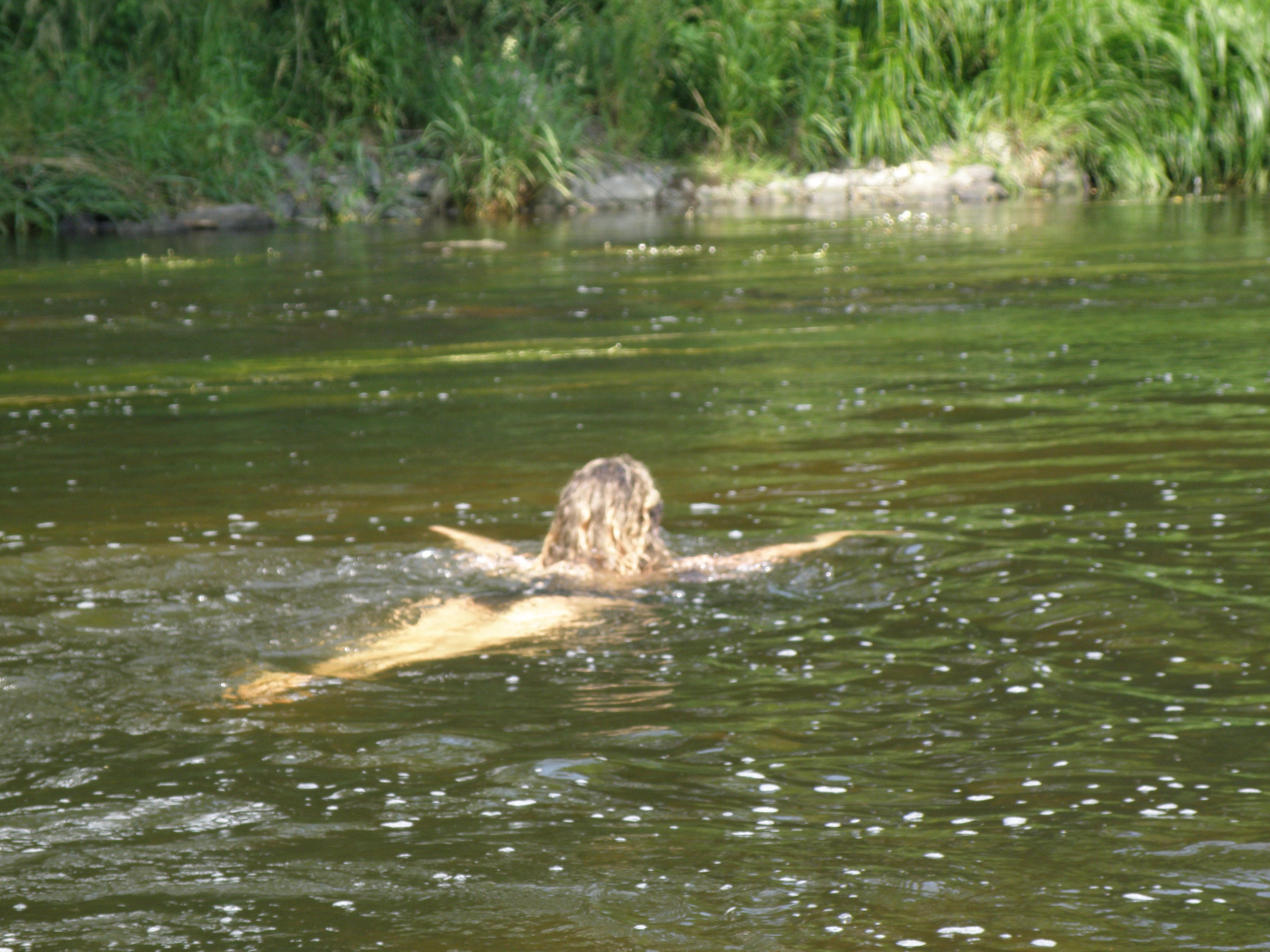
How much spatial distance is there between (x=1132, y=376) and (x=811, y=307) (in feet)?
13.6

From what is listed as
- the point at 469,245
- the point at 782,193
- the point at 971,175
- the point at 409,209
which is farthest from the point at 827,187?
→ the point at 469,245

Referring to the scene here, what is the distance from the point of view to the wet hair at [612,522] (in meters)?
6.73

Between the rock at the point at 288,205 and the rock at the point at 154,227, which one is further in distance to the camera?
the rock at the point at 288,205

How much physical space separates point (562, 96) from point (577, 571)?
20430 millimetres

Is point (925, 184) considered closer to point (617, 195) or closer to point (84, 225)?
point (617, 195)

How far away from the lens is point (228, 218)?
24.6 metres

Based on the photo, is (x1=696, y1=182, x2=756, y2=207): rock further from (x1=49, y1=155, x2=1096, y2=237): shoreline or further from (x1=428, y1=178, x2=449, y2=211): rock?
(x1=428, y1=178, x2=449, y2=211): rock

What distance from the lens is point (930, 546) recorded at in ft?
24.1

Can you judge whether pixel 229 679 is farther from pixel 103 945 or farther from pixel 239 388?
pixel 239 388


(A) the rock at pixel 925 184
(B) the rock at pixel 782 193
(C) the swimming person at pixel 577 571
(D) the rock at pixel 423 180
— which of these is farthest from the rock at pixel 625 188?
(C) the swimming person at pixel 577 571

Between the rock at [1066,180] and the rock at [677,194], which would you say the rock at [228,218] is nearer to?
the rock at [677,194]

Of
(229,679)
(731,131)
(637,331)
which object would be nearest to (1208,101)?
(731,131)

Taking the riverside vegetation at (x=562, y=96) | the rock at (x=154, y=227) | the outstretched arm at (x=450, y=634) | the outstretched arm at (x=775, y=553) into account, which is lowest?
the outstretched arm at (x=450, y=634)

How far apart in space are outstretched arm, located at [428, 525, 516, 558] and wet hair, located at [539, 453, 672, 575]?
0.48 meters
